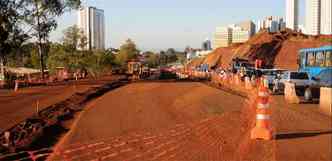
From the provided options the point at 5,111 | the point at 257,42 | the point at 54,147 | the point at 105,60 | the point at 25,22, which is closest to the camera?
the point at 54,147

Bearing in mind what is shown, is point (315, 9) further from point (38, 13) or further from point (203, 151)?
point (203, 151)

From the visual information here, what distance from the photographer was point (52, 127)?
16359 millimetres

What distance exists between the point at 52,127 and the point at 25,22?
44.2 m

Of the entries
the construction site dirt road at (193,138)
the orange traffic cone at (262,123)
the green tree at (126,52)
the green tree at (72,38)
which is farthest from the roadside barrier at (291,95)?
the green tree at (126,52)

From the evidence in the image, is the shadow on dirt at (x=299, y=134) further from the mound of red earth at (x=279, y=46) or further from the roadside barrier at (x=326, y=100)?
the mound of red earth at (x=279, y=46)

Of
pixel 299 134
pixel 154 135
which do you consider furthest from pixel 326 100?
pixel 154 135

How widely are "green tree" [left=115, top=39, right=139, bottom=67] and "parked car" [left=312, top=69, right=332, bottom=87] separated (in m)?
115

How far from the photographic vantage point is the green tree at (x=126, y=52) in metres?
143

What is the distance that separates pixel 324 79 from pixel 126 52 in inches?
4663

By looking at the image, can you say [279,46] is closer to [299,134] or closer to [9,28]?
[9,28]

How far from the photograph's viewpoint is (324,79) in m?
27.7

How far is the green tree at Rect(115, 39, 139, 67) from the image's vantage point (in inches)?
5633

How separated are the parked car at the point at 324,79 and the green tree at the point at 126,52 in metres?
115

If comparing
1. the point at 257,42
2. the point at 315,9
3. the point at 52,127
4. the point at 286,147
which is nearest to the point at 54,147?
the point at 52,127
